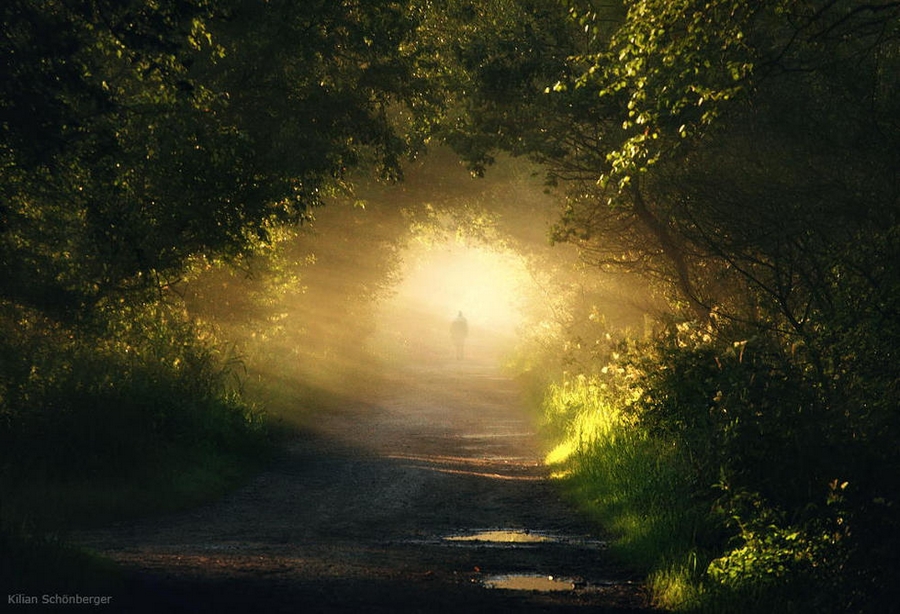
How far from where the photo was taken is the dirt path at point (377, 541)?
8.41m

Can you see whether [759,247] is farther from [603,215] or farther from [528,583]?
[528,583]

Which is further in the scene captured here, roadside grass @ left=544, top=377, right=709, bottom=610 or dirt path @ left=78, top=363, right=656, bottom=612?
roadside grass @ left=544, top=377, right=709, bottom=610

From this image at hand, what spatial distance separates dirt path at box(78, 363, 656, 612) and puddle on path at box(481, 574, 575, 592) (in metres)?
0.03

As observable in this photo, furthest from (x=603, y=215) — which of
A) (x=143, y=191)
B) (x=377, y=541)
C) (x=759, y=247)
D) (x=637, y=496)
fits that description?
(x=377, y=541)

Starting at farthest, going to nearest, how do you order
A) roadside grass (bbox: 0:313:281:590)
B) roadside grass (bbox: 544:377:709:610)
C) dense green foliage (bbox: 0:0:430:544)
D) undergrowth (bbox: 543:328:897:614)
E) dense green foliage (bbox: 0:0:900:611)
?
roadside grass (bbox: 0:313:281:590) < dense green foliage (bbox: 0:0:430:544) < roadside grass (bbox: 544:377:709:610) < dense green foliage (bbox: 0:0:900:611) < undergrowth (bbox: 543:328:897:614)

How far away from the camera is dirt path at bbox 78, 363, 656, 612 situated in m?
8.41

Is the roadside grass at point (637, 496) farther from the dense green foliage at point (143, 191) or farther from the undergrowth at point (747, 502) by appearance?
the dense green foliage at point (143, 191)

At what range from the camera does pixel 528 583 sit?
31.0 ft

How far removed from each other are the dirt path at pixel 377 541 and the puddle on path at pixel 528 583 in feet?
0.11

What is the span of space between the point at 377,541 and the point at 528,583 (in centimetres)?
261

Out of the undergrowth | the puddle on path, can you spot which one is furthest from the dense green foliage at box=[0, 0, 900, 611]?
the puddle on path

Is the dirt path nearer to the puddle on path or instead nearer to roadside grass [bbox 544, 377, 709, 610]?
the puddle on path

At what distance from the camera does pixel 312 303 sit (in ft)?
117

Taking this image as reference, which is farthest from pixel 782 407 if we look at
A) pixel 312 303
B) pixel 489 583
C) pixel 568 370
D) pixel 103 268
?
pixel 312 303
